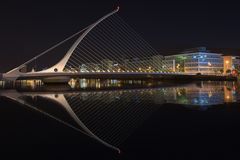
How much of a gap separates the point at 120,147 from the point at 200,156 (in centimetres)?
151

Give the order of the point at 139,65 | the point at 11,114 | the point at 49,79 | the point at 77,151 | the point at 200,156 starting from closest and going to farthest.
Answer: the point at 200,156, the point at 77,151, the point at 11,114, the point at 49,79, the point at 139,65

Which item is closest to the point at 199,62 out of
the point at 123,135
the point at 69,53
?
the point at 69,53

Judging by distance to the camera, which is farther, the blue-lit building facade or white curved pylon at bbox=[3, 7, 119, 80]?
the blue-lit building facade

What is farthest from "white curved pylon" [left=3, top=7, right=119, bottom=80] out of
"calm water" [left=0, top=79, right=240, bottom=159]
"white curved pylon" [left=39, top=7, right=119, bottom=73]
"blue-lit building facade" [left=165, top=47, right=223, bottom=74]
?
"blue-lit building facade" [left=165, top=47, right=223, bottom=74]

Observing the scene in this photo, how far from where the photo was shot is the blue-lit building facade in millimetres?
68875

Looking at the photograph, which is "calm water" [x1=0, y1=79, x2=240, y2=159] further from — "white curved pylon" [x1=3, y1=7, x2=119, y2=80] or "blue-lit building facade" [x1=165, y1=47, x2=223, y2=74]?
"blue-lit building facade" [x1=165, y1=47, x2=223, y2=74]

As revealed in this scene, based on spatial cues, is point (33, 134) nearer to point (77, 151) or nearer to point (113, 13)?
point (77, 151)

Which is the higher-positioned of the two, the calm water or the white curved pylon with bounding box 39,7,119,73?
the white curved pylon with bounding box 39,7,119,73

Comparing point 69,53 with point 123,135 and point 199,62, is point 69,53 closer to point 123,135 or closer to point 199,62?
point 123,135

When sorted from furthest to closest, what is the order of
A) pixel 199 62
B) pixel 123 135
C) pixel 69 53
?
pixel 199 62 < pixel 69 53 < pixel 123 135

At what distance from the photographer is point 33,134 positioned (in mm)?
7574

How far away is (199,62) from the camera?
68.6m

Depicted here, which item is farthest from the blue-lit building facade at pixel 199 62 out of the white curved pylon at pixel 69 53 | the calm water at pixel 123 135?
the calm water at pixel 123 135

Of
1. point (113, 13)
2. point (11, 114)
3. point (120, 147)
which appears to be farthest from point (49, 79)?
point (120, 147)
